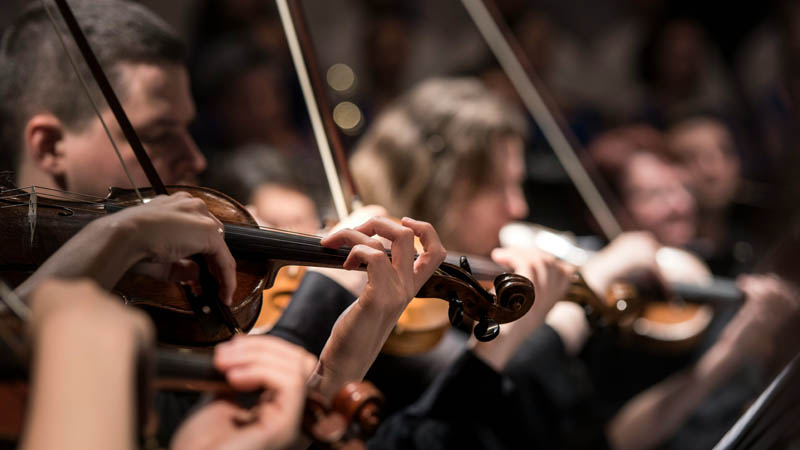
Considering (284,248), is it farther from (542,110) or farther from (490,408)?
(542,110)

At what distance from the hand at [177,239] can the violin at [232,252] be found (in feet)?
0.05

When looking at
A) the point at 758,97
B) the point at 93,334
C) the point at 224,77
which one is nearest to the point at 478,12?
the point at 224,77

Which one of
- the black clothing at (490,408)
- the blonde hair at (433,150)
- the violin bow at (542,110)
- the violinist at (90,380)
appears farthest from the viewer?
the violin bow at (542,110)

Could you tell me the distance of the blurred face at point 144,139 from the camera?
643mm

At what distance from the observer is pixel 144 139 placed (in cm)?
68

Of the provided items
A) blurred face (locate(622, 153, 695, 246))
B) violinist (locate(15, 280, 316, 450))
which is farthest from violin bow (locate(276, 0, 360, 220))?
blurred face (locate(622, 153, 695, 246))

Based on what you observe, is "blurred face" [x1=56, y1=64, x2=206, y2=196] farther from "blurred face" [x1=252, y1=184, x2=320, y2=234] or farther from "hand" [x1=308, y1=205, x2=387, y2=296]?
"blurred face" [x1=252, y1=184, x2=320, y2=234]

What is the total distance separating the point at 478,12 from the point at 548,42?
1619 millimetres

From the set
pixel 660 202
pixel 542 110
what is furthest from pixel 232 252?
pixel 660 202

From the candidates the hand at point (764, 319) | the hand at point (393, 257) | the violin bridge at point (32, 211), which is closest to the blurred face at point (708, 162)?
the hand at point (764, 319)

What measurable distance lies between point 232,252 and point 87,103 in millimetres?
180

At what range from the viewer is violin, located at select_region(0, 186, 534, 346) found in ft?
1.86

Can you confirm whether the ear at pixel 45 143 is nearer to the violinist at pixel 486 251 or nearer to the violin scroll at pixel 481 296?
the violin scroll at pixel 481 296

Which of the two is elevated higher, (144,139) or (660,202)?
(144,139)
